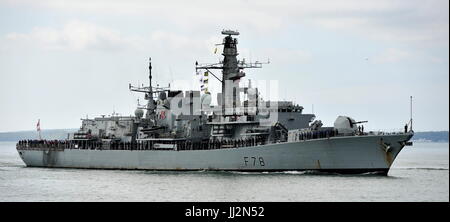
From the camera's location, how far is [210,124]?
167 ft

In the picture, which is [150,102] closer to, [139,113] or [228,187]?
[139,113]

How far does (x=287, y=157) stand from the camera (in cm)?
4484

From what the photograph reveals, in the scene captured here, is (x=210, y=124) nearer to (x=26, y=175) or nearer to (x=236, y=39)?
(x=236, y=39)

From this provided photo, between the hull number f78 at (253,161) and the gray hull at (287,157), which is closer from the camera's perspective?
the gray hull at (287,157)

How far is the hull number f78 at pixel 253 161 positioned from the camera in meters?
46.0

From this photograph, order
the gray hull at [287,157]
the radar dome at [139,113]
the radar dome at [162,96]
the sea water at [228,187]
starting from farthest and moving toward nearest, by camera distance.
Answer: the radar dome at [139,113]
the radar dome at [162,96]
the gray hull at [287,157]
the sea water at [228,187]

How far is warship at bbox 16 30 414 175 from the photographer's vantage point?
43406 mm

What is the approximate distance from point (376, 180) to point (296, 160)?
19.1 ft

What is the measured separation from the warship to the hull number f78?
62 millimetres

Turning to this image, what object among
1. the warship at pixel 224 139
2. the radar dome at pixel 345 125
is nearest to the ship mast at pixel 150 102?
the warship at pixel 224 139

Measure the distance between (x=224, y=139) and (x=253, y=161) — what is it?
3862 millimetres

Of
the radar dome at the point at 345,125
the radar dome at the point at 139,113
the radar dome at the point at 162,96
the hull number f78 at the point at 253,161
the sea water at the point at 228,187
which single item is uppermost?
the radar dome at the point at 162,96

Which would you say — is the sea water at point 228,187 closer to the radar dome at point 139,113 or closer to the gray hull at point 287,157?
the gray hull at point 287,157

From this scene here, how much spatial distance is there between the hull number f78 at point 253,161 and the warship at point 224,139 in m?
0.06
